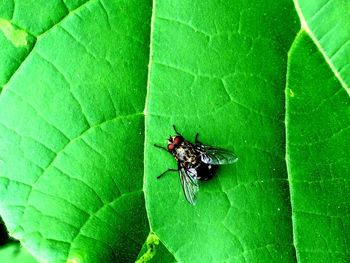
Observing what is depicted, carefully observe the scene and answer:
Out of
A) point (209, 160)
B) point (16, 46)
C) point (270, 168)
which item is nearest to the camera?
point (16, 46)

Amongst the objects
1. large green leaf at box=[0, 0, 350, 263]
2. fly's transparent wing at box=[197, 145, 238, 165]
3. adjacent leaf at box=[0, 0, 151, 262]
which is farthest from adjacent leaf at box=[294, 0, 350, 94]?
adjacent leaf at box=[0, 0, 151, 262]

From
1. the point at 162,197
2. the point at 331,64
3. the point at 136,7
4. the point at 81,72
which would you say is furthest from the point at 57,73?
the point at 331,64

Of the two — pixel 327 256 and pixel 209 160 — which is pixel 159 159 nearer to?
pixel 209 160

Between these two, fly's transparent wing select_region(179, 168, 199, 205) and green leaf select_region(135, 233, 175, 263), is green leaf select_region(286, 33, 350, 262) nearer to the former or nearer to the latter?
fly's transparent wing select_region(179, 168, 199, 205)

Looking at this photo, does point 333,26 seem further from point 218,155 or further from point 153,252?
point 153,252

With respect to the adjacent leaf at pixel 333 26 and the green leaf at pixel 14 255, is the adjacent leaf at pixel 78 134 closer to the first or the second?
the adjacent leaf at pixel 333 26

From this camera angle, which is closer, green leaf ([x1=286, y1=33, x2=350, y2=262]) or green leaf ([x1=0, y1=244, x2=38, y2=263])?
green leaf ([x1=286, y1=33, x2=350, y2=262])
